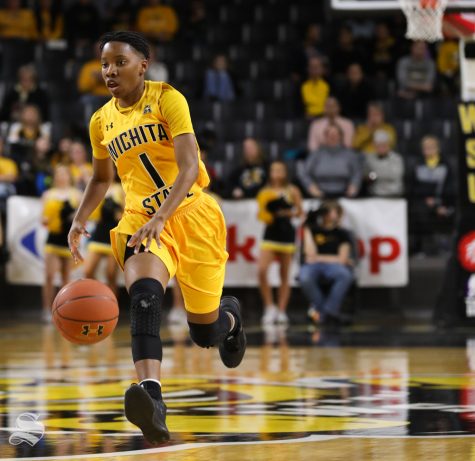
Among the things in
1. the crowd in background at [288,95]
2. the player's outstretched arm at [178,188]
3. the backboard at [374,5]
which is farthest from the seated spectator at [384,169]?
the player's outstretched arm at [178,188]

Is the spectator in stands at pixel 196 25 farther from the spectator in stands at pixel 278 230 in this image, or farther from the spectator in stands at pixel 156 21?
the spectator in stands at pixel 278 230

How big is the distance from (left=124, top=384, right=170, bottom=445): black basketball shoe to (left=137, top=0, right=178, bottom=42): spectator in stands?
1471 centimetres

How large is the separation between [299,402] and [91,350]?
4642mm

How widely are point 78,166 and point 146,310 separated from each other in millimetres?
9952

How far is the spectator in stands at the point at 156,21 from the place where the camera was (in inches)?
759

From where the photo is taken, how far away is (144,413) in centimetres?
496

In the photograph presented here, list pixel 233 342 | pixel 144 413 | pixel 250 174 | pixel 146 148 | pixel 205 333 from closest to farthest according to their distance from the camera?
pixel 144 413 → pixel 146 148 → pixel 205 333 → pixel 233 342 → pixel 250 174

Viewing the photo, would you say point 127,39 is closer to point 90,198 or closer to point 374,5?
point 90,198

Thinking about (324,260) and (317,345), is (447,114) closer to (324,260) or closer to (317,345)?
(324,260)

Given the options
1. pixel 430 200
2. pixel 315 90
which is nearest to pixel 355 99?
pixel 315 90

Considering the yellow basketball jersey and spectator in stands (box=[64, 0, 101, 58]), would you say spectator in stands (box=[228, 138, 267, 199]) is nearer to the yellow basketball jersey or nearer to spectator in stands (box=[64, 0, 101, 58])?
spectator in stands (box=[64, 0, 101, 58])

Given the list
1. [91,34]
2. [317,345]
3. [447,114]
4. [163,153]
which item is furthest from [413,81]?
[163,153]

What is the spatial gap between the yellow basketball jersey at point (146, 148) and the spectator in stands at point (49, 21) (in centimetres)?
1362

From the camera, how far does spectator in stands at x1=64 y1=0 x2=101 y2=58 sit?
63.1 feet
